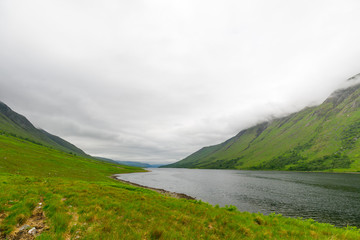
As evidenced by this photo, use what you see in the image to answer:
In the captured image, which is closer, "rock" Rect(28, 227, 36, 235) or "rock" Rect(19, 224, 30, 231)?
"rock" Rect(28, 227, 36, 235)

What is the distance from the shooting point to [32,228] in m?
11.6

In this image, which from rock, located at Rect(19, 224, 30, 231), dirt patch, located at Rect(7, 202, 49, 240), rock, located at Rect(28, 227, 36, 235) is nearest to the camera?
dirt patch, located at Rect(7, 202, 49, 240)

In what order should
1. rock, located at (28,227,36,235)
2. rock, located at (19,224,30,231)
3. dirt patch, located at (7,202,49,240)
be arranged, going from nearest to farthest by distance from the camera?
dirt patch, located at (7,202,49,240)
rock, located at (28,227,36,235)
rock, located at (19,224,30,231)

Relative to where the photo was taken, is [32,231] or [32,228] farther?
[32,228]

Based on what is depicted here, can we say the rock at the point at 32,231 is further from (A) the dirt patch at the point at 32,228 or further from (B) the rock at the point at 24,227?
(B) the rock at the point at 24,227

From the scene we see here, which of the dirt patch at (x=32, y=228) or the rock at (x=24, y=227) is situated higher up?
the rock at (x=24, y=227)

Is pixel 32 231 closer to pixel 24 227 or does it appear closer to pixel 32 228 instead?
pixel 32 228

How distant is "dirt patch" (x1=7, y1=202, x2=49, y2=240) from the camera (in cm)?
1074

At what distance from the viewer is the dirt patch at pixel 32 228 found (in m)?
10.7

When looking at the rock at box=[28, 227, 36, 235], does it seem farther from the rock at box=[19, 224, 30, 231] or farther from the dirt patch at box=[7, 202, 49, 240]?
the rock at box=[19, 224, 30, 231]

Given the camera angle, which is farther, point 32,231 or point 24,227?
point 24,227

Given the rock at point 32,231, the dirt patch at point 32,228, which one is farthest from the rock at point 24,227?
the rock at point 32,231

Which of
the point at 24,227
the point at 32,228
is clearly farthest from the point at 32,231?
the point at 24,227

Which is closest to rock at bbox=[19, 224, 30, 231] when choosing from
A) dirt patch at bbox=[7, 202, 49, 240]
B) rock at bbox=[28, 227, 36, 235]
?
dirt patch at bbox=[7, 202, 49, 240]
